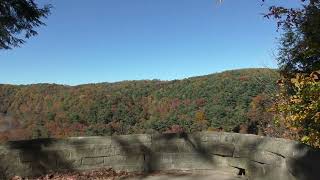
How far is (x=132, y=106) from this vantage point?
59031mm

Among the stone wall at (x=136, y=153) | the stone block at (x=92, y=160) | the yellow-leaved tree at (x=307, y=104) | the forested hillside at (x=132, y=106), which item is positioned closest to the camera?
the stone wall at (x=136, y=153)

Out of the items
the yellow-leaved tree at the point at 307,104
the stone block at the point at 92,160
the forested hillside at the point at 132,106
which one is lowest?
the stone block at the point at 92,160

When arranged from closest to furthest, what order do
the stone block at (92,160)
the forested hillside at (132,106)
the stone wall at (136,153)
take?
the stone wall at (136,153)
the stone block at (92,160)
the forested hillside at (132,106)

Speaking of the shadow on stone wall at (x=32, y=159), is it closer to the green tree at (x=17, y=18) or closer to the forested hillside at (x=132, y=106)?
the green tree at (x=17, y=18)

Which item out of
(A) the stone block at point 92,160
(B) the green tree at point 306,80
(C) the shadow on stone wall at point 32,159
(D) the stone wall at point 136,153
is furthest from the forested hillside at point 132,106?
(C) the shadow on stone wall at point 32,159

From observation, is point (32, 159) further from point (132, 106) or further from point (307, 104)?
point (132, 106)

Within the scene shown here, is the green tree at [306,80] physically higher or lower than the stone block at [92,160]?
higher

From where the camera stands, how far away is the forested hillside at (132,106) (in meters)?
39.7

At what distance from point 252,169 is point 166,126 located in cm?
4064

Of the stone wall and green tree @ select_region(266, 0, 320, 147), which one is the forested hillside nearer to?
green tree @ select_region(266, 0, 320, 147)

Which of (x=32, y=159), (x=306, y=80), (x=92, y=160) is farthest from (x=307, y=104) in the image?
(x=32, y=159)

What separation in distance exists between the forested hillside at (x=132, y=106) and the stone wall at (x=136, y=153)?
59.4 feet

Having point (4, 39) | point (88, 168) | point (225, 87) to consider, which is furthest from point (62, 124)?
point (88, 168)

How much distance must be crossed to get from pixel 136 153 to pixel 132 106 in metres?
51.5
